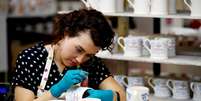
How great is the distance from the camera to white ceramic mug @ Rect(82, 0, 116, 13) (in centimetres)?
Result: 239

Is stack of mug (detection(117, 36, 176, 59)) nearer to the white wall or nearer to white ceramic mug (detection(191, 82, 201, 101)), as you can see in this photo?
white ceramic mug (detection(191, 82, 201, 101))

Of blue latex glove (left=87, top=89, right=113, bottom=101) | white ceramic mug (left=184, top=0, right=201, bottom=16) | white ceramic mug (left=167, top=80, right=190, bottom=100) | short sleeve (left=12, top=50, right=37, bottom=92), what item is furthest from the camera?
white ceramic mug (left=167, top=80, right=190, bottom=100)

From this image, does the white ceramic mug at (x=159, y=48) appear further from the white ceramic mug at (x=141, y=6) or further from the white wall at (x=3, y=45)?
the white wall at (x=3, y=45)

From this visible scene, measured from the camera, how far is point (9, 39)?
16.2 ft

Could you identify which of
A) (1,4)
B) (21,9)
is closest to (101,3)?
(1,4)

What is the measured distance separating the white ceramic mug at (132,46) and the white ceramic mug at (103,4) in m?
0.19

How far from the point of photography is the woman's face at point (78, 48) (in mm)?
1712

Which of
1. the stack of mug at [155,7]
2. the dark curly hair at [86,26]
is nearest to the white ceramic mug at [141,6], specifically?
the stack of mug at [155,7]

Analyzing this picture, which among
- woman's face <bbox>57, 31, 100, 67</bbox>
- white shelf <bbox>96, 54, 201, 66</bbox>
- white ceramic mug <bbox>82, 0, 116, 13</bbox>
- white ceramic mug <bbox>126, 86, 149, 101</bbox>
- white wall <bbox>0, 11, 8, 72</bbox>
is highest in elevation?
white ceramic mug <bbox>82, 0, 116, 13</bbox>

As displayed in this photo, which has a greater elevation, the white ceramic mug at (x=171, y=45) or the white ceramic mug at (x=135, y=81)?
the white ceramic mug at (x=171, y=45)

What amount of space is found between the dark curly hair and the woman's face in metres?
0.02

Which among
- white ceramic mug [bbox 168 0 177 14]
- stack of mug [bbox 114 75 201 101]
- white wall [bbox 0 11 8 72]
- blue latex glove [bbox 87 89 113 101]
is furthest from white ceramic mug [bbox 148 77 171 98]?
white wall [bbox 0 11 8 72]

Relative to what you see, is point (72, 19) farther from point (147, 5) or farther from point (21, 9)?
point (21, 9)

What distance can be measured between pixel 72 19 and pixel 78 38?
0.39 feet
